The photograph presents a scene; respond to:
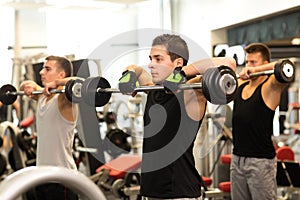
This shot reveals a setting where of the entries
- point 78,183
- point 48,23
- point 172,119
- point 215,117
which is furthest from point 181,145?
point 48,23

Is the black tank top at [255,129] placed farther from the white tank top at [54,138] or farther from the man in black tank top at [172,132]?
the white tank top at [54,138]

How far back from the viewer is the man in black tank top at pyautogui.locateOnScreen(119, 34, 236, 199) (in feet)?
7.00

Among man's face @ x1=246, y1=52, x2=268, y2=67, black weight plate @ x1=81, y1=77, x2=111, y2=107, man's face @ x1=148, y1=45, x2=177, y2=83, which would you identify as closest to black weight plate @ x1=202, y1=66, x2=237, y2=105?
man's face @ x1=148, y1=45, x2=177, y2=83

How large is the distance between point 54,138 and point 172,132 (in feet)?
3.76

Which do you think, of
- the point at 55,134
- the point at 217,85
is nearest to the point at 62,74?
the point at 55,134

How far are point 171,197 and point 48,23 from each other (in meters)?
7.61

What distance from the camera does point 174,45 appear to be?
7.59ft

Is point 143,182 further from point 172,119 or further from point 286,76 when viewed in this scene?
point 286,76

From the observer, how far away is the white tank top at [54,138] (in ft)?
9.86

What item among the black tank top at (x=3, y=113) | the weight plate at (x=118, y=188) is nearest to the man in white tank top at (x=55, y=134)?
the weight plate at (x=118, y=188)

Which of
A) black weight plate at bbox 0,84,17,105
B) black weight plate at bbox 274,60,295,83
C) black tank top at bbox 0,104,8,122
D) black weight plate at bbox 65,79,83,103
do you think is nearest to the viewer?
black weight plate at bbox 274,60,295,83

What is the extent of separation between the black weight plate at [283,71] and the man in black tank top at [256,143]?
0.35 m

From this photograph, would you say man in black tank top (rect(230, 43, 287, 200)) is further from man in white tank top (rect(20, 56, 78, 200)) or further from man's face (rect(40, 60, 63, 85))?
man's face (rect(40, 60, 63, 85))

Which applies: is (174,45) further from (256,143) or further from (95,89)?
(256,143)
